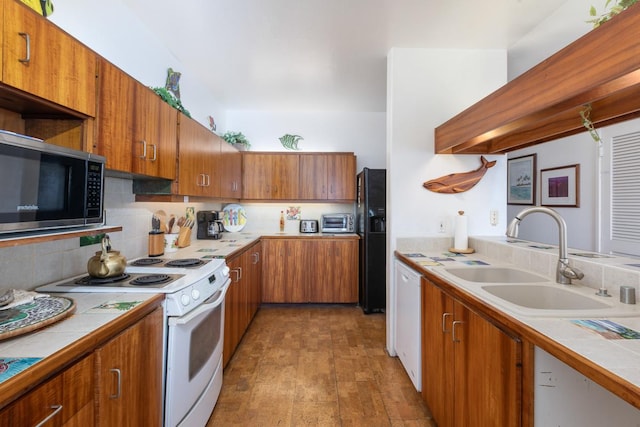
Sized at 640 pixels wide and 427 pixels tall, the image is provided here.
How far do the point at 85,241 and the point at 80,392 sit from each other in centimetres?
107

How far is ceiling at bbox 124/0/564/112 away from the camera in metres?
1.86

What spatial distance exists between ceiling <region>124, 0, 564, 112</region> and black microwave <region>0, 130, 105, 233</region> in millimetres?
1487

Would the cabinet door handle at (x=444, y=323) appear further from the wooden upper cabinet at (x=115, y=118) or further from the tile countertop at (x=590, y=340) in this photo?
the wooden upper cabinet at (x=115, y=118)

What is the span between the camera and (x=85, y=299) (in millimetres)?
1165

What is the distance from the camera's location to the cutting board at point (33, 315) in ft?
2.66

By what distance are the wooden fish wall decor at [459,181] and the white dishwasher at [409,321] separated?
74 centimetres

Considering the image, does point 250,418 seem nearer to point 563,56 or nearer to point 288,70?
point 563,56

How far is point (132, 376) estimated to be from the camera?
1.05 m

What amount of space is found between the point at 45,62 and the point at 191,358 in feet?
4.72

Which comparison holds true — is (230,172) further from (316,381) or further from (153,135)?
(316,381)

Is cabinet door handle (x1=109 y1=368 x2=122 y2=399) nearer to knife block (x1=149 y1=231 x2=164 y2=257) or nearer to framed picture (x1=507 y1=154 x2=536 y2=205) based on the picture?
knife block (x1=149 y1=231 x2=164 y2=257)

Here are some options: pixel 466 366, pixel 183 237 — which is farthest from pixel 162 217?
pixel 466 366

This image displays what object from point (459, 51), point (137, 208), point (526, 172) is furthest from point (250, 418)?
point (526, 172)

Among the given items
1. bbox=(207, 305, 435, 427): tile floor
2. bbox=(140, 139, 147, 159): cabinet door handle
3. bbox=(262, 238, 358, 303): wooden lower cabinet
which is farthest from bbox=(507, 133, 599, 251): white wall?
bbox=(140, 139, 147, 159): cabinet door handle
